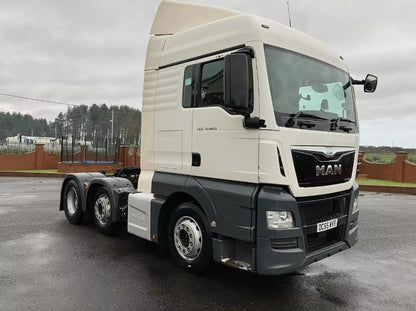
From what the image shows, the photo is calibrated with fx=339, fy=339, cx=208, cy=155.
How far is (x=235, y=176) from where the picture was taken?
3.77 metres

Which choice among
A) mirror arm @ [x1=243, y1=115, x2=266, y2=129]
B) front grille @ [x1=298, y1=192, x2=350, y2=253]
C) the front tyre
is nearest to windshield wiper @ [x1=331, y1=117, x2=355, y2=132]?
front grille @ [x1=298, y1=192, x2=350, y2=253]

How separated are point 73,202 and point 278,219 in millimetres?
5039

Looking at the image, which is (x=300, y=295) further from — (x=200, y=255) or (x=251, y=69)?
(x=251, y=69)

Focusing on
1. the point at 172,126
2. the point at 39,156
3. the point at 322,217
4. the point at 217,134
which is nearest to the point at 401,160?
the point at 322,217

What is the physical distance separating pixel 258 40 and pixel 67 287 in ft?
11.3

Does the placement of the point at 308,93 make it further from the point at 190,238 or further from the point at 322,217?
the point at 190,238

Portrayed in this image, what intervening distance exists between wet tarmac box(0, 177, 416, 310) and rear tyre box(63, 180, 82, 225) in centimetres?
52

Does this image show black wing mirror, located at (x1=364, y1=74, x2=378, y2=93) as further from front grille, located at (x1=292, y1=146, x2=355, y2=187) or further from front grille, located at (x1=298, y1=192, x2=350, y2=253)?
front grille, located at (x1=298, y1=192, x2=350, y2=253)

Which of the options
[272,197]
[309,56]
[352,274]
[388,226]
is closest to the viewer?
[272,197]

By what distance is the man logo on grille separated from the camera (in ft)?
12.4

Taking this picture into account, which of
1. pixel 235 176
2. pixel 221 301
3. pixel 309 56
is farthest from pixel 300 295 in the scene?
pixel 309 56

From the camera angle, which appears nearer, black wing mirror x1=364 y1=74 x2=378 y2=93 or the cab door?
the cab door

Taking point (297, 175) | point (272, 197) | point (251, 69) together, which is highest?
point (251, 69)

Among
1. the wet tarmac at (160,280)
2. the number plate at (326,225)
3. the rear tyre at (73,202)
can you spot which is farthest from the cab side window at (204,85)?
the rear tyre at (73,202)
